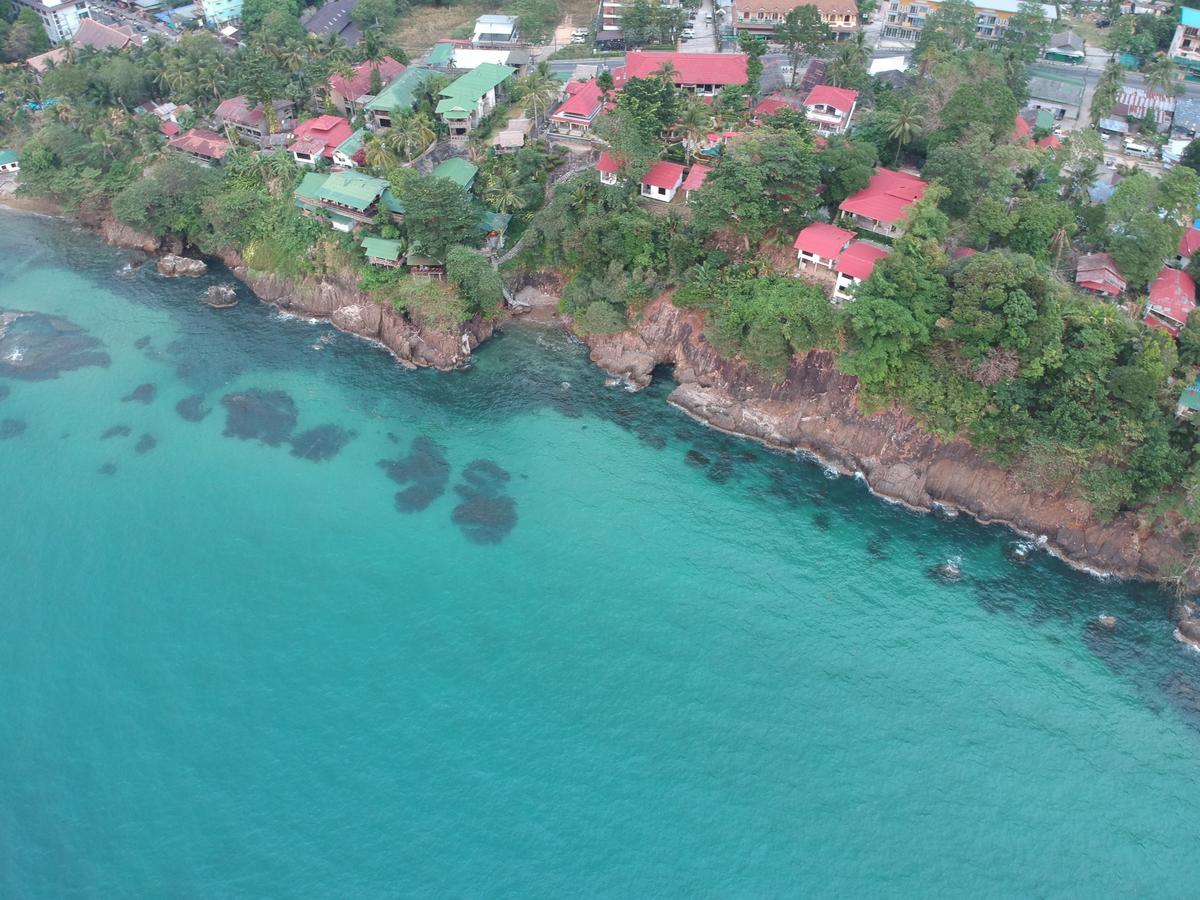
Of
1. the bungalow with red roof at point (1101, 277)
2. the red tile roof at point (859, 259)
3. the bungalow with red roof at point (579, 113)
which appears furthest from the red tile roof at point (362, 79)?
the bungalow with red roof at point (1101, 277)

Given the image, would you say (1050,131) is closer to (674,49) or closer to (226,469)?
(674,49)

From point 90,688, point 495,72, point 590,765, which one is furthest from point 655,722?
point 495,72

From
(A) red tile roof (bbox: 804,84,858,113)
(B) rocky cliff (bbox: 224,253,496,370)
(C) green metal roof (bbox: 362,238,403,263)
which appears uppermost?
(A) red tile roof (bbox: 804,84,858,113)

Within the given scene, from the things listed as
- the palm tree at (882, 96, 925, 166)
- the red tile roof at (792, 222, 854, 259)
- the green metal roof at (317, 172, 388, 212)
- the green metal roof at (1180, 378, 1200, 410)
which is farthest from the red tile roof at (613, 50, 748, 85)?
the green metal roof at (1180, 378, 1200, 410)

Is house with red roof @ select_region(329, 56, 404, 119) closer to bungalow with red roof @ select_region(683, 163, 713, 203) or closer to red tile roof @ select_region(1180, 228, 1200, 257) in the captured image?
bungalow with red roof @ select_region(683, 163, 713, 203)

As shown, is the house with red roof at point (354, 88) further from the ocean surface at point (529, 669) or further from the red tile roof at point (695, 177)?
the ocean surface at point (529, 669)

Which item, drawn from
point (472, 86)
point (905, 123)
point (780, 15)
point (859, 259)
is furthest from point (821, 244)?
point (780, 15)

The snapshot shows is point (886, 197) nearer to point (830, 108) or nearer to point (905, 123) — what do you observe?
point (905, 123)
